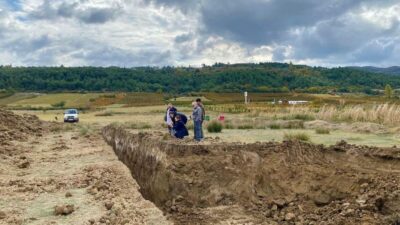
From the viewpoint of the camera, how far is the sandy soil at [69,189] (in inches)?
463

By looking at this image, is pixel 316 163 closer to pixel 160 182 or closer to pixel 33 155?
pixel 160 182

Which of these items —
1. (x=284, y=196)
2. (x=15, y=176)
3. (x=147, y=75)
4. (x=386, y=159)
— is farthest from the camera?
(x=147, y=75)

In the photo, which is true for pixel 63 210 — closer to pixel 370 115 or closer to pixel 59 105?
pixel 370 115

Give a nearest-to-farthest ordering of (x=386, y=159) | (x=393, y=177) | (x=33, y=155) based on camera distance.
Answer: (x=393, y=177)
(x=386, y=159)
(x=33, y=155)

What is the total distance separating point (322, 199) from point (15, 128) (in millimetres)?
28915

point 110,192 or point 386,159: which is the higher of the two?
point 386,159

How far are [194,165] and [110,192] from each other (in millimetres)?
2819

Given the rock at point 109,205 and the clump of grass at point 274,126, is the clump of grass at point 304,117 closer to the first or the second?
the clump of grass at point 274,126

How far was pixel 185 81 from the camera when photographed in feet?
525

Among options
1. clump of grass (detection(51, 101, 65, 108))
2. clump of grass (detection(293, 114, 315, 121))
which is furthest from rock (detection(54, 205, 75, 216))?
clump of grass (detection(51, 101, 65, 108))

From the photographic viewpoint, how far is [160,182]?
13375mm

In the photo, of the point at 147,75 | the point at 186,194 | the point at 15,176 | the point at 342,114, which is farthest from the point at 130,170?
the point at 147,75

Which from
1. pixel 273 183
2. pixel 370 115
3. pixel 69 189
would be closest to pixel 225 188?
pixel 273 183

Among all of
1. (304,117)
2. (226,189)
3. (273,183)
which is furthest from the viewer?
(304,117)
